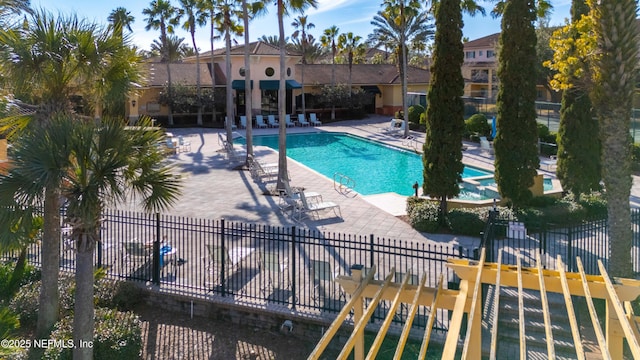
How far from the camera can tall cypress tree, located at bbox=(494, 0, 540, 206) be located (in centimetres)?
1383

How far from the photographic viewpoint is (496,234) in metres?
13.0

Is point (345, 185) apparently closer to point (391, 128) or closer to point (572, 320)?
point (572, 320)

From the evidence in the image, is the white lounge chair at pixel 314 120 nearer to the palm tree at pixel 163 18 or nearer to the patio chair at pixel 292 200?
the palm tree at pixel 163 18

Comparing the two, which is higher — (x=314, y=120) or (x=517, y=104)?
(x=517, y=104)

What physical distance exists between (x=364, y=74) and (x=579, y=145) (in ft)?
112

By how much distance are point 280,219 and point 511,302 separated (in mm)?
7343

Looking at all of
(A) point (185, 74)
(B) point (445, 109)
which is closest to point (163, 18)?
(A) point (185, 74)

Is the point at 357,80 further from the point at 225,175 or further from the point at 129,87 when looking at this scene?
the point at 129,87

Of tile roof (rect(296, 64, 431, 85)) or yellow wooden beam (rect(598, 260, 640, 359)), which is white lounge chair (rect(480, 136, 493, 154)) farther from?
yellow wooden beam (rect(598, 260, 640, 359))

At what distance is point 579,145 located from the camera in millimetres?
14797

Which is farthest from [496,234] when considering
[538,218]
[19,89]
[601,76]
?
[19,89]

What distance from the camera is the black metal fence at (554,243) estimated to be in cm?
1066

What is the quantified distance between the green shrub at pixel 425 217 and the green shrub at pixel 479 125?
16228 millimetres

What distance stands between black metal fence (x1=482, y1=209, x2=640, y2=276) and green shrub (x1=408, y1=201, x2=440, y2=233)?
1583 millimetres
